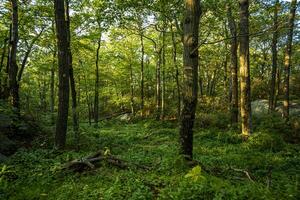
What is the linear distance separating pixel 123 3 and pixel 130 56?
1461cm

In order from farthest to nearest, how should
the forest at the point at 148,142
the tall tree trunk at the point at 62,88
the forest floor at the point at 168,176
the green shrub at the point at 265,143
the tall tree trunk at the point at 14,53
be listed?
the tall tree trunk at the point at 14,53
the green shrub at the point at 265,143
the tall tree trunk at the point at 62,88
the forest at the point at 148,142
the forest floor at the point at 168,176

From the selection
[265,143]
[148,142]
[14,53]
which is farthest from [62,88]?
[265,143]

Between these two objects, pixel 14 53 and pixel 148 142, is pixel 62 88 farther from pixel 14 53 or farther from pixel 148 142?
pixel 148 142

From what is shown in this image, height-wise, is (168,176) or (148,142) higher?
(168,176)

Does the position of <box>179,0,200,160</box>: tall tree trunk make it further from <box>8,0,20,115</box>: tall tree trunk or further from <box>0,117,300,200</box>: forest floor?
<box>8,0,20,115</box>: tall tree trunk

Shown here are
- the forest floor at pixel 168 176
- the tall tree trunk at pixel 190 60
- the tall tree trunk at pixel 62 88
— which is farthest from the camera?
the tall tree trunk at pixel 62 88

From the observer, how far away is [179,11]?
1593 centimetres

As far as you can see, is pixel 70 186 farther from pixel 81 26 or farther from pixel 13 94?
pixel 81 26

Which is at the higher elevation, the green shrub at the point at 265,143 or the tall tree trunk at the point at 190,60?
the tall tree trunk at the point at 190,60

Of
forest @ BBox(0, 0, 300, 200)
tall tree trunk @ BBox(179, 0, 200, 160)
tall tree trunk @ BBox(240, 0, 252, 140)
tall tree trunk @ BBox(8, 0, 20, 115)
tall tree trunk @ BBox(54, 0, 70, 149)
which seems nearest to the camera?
forest @ BBox(0, 0, 300, 200)

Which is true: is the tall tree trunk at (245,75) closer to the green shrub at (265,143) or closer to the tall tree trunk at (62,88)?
the green shrub at (265,143)

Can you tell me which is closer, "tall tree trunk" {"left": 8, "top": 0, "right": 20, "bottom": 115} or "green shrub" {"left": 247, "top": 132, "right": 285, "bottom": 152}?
"green shrub" {"left": 247, "top": 132, "right": 285, "bottom": 152}

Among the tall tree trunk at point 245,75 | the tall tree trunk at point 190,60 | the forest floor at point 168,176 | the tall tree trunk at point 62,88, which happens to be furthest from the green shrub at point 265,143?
the tall tree trunk at point 62,88

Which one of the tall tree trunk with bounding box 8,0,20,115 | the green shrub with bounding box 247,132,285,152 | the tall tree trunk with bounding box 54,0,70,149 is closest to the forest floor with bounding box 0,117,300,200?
the green shrub with bounding box 247,132,285,152
